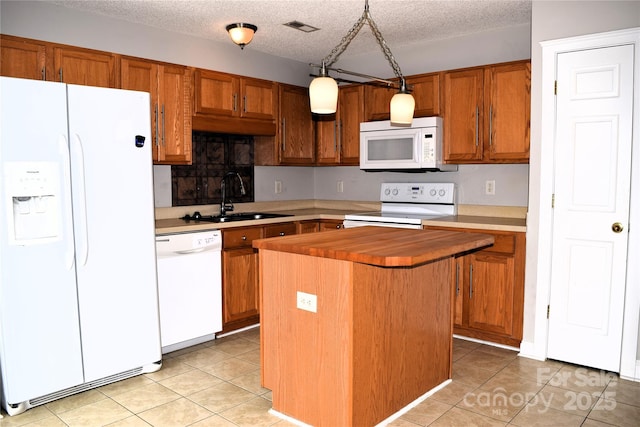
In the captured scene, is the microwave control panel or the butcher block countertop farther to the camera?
the microwave control panel

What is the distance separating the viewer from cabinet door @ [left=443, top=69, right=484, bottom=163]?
3.83 m

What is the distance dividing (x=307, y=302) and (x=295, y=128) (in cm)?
270

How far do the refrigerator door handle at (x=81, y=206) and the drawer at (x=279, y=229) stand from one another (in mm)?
1579

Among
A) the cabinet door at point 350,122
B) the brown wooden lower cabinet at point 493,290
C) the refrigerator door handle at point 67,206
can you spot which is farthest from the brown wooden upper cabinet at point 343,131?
the refrigerator door handle at point 67,206

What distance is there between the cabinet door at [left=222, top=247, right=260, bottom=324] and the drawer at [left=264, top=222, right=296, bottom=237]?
0.21 meters

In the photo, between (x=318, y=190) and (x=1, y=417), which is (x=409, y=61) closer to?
(x=318, y=190)

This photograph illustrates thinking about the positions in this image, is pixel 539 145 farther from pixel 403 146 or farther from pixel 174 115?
pixel 174 115

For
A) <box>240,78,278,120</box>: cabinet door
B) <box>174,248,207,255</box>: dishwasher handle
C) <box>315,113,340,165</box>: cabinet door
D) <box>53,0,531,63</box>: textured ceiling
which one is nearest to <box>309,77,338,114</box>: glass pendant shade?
<box>53,0,531,63</box>: textured ceiling

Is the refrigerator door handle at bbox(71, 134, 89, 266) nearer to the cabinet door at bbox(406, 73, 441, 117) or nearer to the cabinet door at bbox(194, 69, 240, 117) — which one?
the cabinet door at bbox(194, 69, 240, 117)

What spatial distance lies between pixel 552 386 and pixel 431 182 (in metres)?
2.05

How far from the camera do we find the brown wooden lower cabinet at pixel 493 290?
135 inches

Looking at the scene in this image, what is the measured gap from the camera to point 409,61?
452 centimetres

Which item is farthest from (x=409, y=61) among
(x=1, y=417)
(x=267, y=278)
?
(x=1, y=417)

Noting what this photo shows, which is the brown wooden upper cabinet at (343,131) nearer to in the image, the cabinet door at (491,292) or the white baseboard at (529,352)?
the cabinet door at (491,292)
